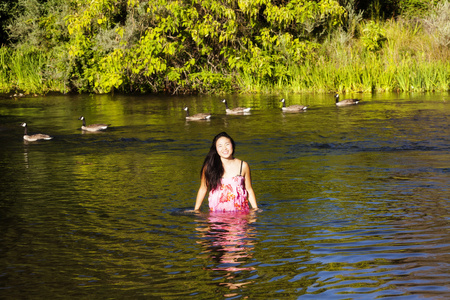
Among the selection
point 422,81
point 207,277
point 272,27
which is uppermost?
point 272,27

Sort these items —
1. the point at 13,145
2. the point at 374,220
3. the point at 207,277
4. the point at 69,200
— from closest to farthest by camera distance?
the point at 207,277 < the point at 374,220 < the point at 69,200 < the point at 13,145

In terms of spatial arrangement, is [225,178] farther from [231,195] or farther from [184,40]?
[184,40]

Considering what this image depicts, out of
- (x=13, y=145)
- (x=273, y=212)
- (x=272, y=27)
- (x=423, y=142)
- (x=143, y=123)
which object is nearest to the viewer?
(x=273, y=212)

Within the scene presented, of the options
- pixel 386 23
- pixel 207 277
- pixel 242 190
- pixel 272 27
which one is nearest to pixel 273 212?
pixel 242 190

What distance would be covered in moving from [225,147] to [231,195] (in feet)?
2.56

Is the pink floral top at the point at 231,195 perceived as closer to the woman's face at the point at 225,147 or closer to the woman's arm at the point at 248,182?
the woman's arm at the point at 248,182

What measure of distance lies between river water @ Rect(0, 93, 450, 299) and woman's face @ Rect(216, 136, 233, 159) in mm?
953

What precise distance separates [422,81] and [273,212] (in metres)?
21.0

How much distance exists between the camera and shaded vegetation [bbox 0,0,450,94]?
1197 inches

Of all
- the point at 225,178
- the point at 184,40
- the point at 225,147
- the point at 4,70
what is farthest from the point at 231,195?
the point at 4,70

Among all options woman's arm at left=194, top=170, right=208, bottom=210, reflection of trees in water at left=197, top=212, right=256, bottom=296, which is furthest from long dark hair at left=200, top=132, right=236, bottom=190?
reflection of trees in water at left=197, top=212, right=256, bottom=296

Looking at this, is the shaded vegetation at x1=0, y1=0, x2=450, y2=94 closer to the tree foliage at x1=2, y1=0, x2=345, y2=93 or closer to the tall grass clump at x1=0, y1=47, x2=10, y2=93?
the tree foliage at x1=2, y1=0, x2=345, y2=93

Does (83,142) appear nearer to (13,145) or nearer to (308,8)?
(13,145)

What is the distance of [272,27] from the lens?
33.4m
